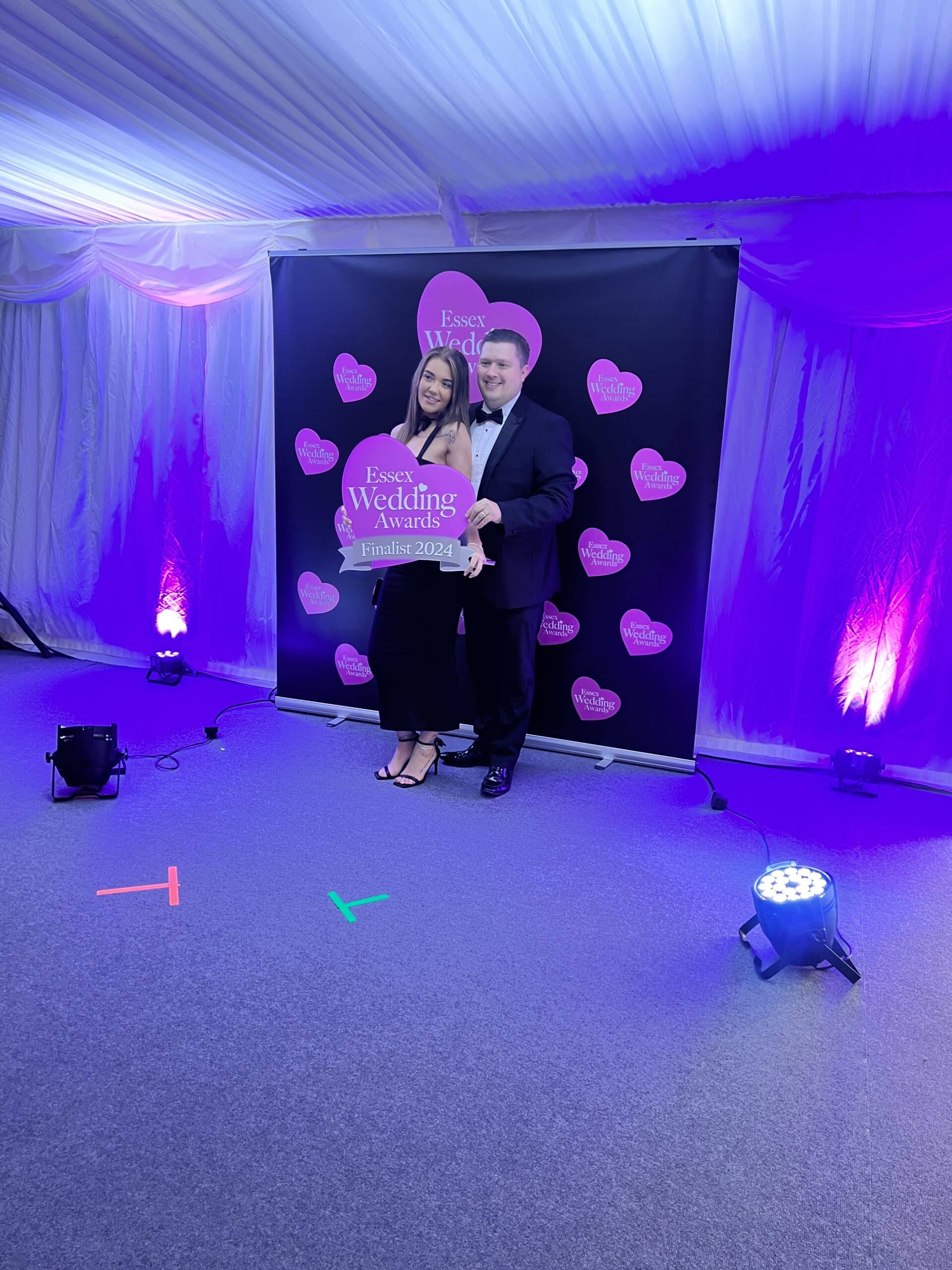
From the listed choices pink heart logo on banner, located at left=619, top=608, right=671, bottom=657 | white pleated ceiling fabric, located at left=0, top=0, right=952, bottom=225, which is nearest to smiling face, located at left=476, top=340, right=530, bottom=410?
white pleated ceiling fabric, located at left=0, top=0, right=952, bottom=225

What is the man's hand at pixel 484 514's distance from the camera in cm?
327

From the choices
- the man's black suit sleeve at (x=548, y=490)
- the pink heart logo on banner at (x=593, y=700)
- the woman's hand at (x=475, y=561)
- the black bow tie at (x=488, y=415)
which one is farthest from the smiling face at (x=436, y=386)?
the pink heart logo on banner at (x=593, y=700)

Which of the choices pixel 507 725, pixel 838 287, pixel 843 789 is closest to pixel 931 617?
pixel 843 789

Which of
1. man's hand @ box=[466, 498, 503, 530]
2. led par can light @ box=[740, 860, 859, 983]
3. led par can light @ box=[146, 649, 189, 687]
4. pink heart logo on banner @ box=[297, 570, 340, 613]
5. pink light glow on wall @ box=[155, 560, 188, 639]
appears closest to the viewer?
led par can light @ box=[740, 860, 859, 983]

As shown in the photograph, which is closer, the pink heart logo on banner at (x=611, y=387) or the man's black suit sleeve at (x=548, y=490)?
the man's black suit sleeve at (x=548, y=490)

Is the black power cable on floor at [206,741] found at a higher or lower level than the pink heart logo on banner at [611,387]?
lower

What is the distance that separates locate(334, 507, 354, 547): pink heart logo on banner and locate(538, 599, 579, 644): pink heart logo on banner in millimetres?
850

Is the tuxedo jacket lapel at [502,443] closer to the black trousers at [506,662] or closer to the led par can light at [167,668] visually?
the black trousers at [506,662]

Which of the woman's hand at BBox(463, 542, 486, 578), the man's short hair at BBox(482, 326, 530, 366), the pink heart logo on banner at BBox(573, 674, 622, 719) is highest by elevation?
the man's short hair at BBox(482, 326, 530, 366)

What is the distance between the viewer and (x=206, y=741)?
3.79 m

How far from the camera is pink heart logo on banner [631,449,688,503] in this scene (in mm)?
3457

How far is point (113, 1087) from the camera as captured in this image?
5.89ft

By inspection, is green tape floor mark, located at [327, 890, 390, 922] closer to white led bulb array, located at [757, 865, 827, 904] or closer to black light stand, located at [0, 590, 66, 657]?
white led bulb array, located at [757, 865, 827, 904]

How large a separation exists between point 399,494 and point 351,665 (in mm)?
939
